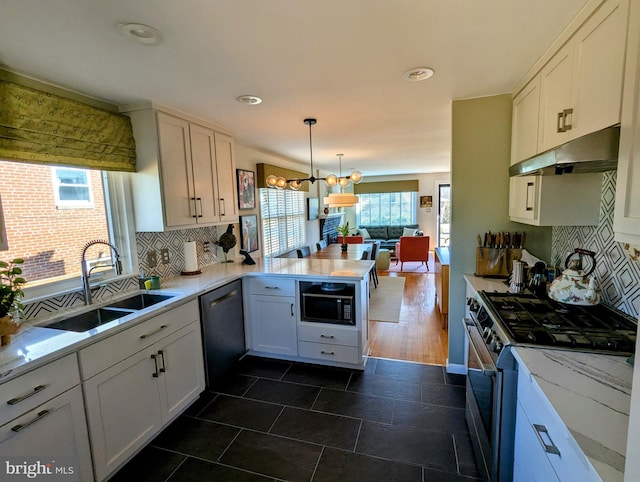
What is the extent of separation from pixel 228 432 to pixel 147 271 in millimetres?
1444

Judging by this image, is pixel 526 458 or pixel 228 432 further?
pixel 228 432

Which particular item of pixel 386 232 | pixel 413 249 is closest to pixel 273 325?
pixel 413 249

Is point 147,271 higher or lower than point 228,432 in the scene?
higher

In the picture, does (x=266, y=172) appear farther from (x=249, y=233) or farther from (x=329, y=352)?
(x=329, y=352)

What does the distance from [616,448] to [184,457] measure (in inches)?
80.5

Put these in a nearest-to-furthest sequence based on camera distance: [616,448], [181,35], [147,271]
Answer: [616,448] < [181,35] < [147,271]

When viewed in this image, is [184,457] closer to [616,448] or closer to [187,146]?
[616,448]

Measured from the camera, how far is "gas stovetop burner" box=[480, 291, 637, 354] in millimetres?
1251

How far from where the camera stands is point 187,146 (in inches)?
104

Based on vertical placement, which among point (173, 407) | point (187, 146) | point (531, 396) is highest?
point (187, 146)

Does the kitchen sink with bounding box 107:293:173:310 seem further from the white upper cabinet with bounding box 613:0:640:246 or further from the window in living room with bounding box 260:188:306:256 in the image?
the white upper cabinet with bounding box 613:0:640:246

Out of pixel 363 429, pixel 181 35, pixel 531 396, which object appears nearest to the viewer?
pixel 531 396

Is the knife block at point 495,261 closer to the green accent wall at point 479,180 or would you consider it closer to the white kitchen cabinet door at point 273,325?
the green accent wall at point 479,180

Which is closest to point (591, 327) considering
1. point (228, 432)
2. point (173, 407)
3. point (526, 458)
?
point (526, 458)
